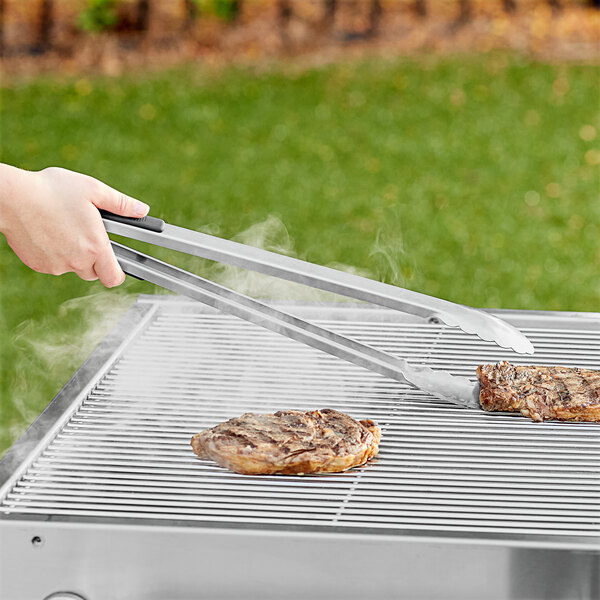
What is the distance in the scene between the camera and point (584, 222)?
712 centimetres

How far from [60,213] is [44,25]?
8837 millimetres

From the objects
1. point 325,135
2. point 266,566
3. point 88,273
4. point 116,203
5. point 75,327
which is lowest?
point 75,327

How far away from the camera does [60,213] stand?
7.66 ft

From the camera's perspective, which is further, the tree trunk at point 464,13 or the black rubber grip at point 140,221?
the tree trunk at point 464,13

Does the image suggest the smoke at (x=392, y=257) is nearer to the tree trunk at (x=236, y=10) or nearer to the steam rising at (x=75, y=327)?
the steam rising at (x=75, y=327)

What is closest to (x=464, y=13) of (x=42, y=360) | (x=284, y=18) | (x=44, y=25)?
(x=284, y=18)

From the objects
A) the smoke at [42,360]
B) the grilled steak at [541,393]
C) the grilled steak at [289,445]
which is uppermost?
the grilled steak at [541,393]

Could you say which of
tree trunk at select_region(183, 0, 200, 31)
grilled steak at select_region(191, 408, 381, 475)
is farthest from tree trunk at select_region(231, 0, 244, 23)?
grilled steak at select_region(191, 408, 381, 475)

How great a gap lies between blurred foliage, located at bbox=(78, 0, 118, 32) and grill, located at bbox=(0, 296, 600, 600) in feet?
26.8

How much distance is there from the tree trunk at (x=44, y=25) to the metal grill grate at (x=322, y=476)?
26.7 feet

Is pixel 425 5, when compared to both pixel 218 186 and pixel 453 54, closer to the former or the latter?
pixel 453 54

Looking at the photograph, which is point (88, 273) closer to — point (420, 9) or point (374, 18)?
point (374, 18)

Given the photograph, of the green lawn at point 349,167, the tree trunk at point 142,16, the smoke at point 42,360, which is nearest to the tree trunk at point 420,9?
the green lawn at point 349,167

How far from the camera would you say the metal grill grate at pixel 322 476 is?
203 cm
